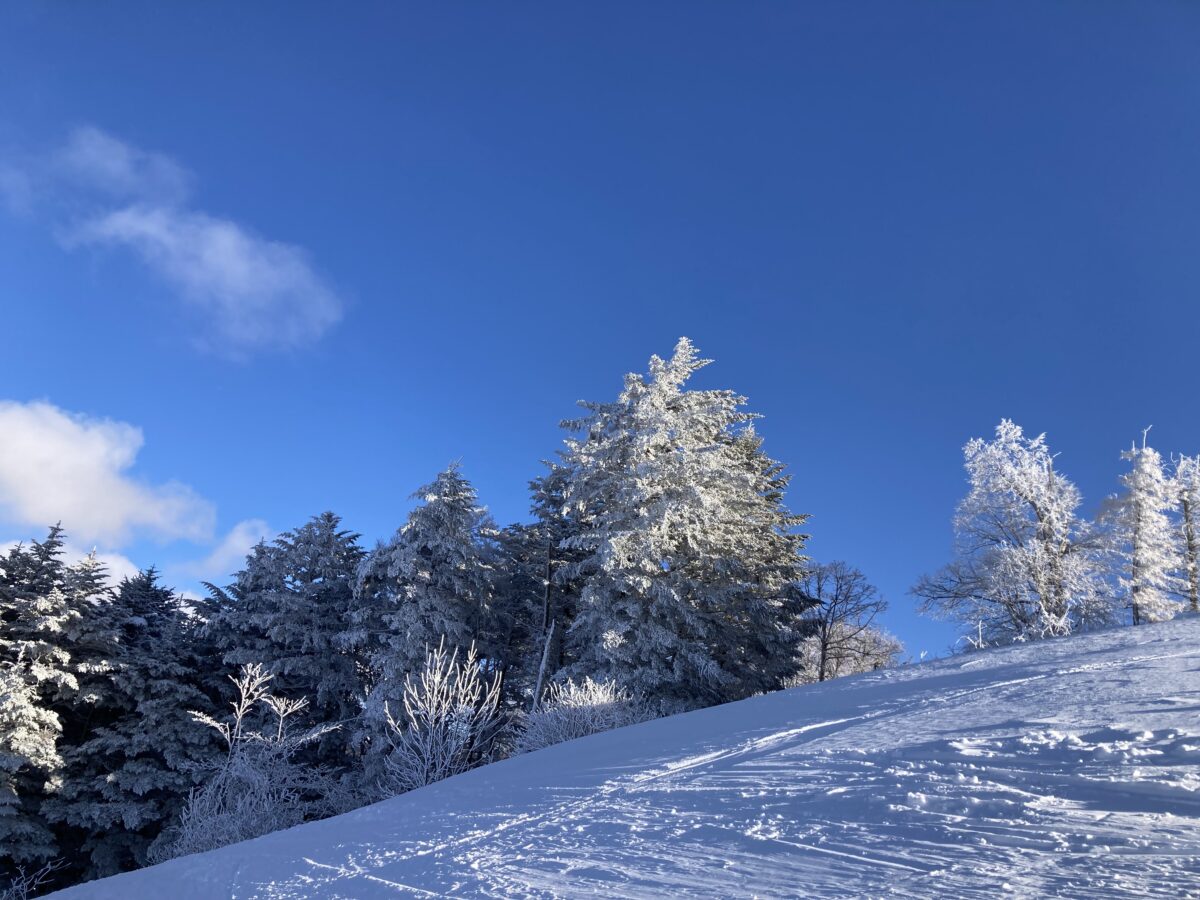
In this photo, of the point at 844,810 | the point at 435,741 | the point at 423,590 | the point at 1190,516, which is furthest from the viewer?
the point at 1190,516

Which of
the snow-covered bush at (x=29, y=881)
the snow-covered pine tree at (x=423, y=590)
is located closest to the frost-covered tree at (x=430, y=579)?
the snow-covered pine tree at (x=423, y=590)

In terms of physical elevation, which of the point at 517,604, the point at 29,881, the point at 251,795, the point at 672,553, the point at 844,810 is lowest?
the point at 29,881

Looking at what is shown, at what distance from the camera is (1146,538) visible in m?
23.7

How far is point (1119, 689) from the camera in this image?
646 cm

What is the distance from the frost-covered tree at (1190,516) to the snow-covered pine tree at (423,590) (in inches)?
961

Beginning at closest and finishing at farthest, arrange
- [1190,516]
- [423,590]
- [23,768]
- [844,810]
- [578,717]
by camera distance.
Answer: [844,810] < [578,717] < [23,768] < [423,590] < [1190,516]

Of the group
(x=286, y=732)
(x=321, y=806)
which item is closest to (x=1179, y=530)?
(x=321, y=806)

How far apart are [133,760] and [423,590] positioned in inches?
463

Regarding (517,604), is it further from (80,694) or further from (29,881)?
(29,881)

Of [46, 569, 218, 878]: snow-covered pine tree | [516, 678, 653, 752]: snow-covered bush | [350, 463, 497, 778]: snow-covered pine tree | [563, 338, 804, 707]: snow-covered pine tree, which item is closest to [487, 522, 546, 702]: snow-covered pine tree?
[350, 463, 497, 778]: snow-covered pine tree

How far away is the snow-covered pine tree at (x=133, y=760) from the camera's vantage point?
2273cm

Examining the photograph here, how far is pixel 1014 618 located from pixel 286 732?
82.1 feet

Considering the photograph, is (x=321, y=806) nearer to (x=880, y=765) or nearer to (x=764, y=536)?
(x=764, y=536)

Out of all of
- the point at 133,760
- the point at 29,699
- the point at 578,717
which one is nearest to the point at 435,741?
the point at 578,717
